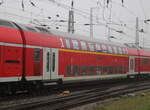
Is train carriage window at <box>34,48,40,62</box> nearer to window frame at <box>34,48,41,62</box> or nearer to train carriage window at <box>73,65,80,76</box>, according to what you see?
window frame at <box>34,48,41,62</box>

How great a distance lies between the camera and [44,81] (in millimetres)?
14367

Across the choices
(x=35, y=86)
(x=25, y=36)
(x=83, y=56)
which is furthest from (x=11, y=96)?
(x=83, y=56)

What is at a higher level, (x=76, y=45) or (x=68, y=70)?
(x=76, y=45)

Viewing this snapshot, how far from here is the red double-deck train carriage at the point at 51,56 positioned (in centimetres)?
1233

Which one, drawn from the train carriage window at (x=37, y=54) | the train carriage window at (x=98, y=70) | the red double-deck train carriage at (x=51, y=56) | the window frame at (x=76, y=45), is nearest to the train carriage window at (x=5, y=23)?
the red double-deck train carriage at (x=51, y=56)

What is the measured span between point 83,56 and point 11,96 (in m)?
5.80

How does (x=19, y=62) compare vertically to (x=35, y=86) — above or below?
above

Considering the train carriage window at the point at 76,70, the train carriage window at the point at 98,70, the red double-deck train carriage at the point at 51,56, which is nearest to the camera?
the red double-deck train carriage at the point at 51,56

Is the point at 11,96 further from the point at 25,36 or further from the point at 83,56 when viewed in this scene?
the point at 83,56

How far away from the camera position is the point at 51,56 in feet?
48.7

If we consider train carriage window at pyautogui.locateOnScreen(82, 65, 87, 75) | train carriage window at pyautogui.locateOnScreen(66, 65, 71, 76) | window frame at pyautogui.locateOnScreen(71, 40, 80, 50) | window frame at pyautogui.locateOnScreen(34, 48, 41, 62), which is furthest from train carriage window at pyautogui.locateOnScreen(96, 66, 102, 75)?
window frame at pyautogui.locateOnScreen(34, 48, 41, 62)

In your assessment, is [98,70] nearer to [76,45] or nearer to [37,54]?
[76,45]

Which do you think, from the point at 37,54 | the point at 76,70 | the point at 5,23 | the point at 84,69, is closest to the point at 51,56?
the point at 37,54

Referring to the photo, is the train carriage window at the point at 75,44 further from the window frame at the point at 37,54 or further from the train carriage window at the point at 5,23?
the train carriage window at the point at 5,23
